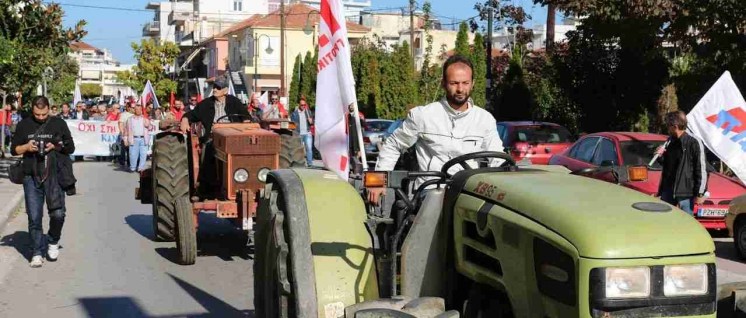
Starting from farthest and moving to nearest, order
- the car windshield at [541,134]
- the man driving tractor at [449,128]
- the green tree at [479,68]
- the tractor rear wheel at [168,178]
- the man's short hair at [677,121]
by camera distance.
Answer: the green tree at [479,68], the car windshield at [541,134], the tractor rear wheel at [168,178], the man's short hair at [677,121], the man driving tractor at [449,128]

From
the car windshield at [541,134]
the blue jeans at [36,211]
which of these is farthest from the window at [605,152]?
the blue jeans at [36,211]

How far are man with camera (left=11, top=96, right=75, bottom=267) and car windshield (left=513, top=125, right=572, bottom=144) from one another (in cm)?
1211

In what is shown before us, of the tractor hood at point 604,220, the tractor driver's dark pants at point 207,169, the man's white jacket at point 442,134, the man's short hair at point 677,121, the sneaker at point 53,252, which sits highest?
the man's white jacket at point 442,134

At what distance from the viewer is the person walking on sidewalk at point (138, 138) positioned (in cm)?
2452

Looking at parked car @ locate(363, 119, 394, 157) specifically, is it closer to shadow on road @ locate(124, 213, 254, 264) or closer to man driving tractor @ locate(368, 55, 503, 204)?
shadow on road @ locate(124, 213, 254, 264)

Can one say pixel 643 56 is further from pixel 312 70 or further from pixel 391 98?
pixel 312 70

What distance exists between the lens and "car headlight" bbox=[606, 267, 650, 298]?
Answer: 3.34m

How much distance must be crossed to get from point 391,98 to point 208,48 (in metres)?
51.0

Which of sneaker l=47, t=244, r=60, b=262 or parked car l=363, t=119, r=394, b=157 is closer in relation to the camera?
sneaker l=47, t=244, r=60, b=262

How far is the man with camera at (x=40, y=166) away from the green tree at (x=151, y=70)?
65.0 m

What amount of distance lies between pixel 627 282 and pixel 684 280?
0.73 feet

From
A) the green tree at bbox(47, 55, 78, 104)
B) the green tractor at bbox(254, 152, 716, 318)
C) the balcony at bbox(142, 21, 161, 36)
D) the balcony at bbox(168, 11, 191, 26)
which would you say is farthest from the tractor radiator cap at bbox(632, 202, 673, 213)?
the balcony at bbox(142, 21, 161, 36)

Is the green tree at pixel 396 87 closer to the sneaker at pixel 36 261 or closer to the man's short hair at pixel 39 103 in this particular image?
the man's short hair at pixel 39 103

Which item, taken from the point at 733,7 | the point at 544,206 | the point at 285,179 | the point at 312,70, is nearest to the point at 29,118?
the point at 285,179
